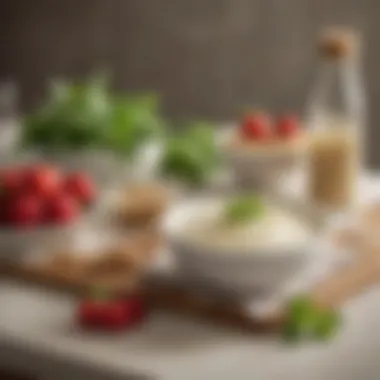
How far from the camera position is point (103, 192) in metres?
1.86

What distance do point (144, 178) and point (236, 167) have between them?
0.51 ft

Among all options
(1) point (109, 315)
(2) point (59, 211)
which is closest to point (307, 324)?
(1) point (109, 315)

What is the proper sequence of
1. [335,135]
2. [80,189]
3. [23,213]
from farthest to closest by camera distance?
[335,135], [80,189], [23,213]

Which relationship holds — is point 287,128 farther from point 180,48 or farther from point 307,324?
point 180,48

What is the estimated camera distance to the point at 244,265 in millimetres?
1386

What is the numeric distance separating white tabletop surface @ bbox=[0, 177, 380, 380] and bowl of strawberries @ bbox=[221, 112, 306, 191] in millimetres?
495

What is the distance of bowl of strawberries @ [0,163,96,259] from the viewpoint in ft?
5.22

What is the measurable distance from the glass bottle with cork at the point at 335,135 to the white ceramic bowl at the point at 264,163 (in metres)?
0.06

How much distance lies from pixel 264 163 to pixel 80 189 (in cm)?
34

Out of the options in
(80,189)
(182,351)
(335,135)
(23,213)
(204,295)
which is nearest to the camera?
(182,351)

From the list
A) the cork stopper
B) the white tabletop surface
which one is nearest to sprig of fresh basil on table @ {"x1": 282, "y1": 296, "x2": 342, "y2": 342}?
the white tabletop surface

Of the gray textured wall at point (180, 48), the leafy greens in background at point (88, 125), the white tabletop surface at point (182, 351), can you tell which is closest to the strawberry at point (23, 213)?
the white tabletop surface at point (182, 351)

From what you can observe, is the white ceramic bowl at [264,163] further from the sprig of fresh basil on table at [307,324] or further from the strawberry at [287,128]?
the sprig of fresh basil on table at [307,324]

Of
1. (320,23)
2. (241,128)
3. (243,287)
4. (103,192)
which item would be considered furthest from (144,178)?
(320,23)
